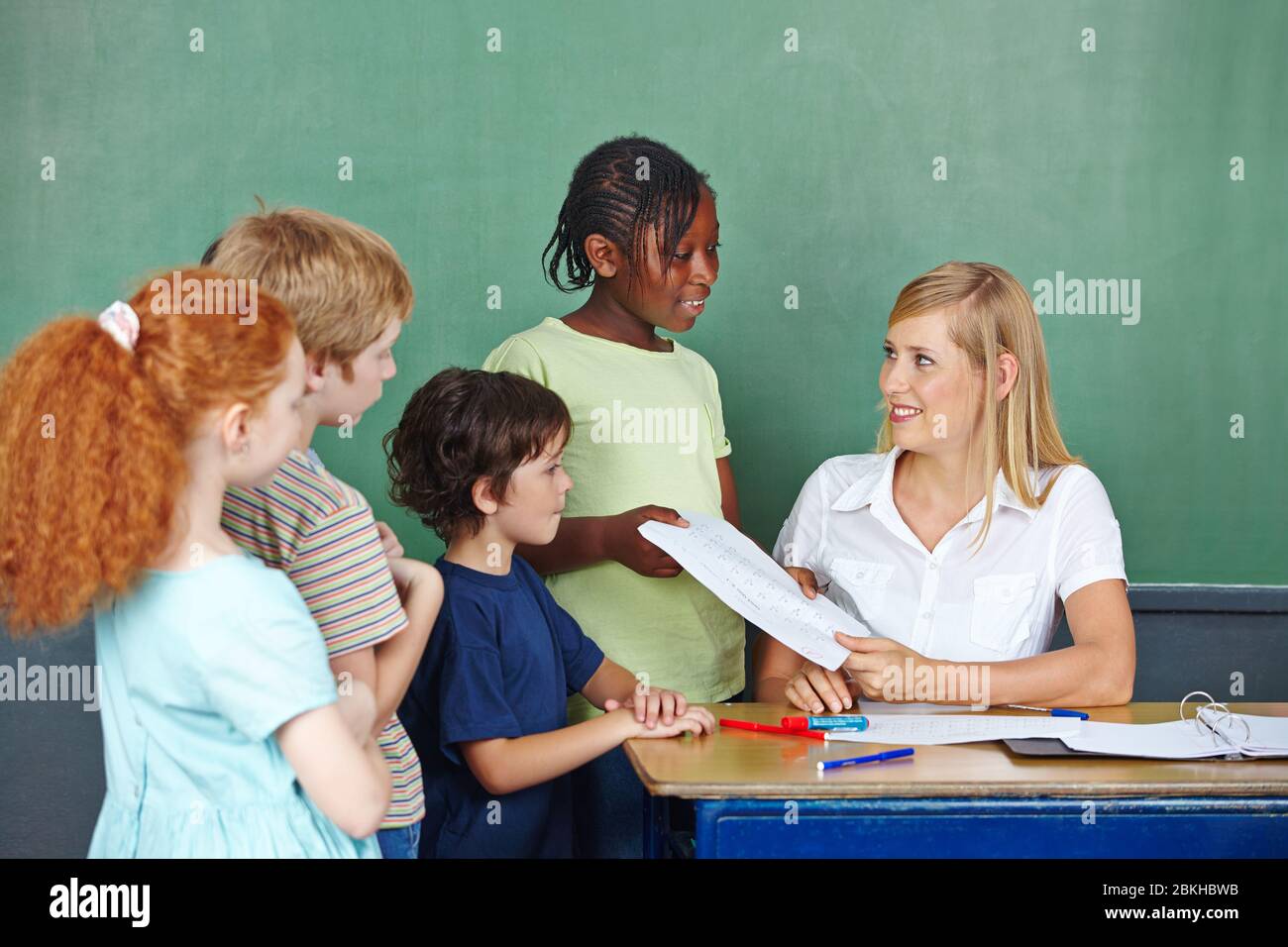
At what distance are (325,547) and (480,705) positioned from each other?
44 cm

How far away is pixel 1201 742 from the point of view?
5.58 ft

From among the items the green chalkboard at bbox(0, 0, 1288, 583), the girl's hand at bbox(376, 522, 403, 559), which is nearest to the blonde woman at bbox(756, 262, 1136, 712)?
the green chalkboard at bbox(0, 0, 1288, 583)

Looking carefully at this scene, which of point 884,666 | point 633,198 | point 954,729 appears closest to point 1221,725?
point 954,729

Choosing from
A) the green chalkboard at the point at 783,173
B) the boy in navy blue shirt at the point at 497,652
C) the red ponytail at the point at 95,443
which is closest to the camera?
the red ponytail at the point at 95,443

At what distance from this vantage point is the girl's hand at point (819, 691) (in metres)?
1.93

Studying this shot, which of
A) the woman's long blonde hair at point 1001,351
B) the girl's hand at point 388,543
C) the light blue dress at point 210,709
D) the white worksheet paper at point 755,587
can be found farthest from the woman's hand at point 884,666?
the light blue dress at point 210,709

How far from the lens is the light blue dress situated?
3.93 feet

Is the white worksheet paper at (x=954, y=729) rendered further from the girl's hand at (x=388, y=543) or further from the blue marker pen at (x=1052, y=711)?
the girl's hand at (x=388, y=543)

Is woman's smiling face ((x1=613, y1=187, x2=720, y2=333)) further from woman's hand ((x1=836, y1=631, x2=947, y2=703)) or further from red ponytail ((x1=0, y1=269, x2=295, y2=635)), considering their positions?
red ponytail ((x1=0, y1=269, x2=295, y2=635))

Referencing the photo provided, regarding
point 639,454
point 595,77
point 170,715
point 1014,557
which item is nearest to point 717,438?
point 639,454

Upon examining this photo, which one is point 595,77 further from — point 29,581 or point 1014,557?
point 29,581

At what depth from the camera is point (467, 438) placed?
75.0 inches

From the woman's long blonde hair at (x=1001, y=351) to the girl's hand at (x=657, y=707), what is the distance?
0.72 m
